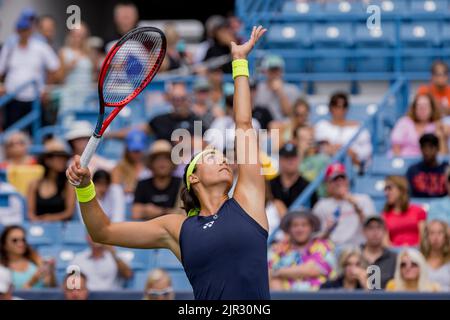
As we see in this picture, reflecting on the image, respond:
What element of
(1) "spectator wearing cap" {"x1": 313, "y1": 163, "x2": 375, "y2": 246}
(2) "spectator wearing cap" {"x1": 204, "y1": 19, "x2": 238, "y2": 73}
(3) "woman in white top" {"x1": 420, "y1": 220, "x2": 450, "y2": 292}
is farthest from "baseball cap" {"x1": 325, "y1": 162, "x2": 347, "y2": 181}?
(2) "spectator wearing cap" {"x1": 204, "y1": 19, "x2": 238, "y2": 73}

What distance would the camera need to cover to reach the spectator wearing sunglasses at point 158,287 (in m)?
8.55

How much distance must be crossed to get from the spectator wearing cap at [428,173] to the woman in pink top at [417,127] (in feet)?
1.72

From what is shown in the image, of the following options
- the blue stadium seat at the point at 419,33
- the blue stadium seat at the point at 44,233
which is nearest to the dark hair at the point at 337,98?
the blue stadium seat at the point at 419,33

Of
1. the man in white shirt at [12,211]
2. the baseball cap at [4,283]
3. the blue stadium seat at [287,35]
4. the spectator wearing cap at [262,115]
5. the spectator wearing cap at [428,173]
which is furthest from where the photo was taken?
the blue stadium seat at [287,35]

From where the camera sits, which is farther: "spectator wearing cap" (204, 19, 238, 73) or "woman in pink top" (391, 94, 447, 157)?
"spectator wearing cap" (204, 19, 238, 73)

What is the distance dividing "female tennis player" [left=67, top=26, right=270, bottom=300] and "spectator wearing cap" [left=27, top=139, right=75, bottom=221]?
174 inches

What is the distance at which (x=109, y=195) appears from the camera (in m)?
10.6

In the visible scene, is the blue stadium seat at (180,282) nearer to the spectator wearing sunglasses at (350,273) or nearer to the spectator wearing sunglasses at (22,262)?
the spectator wearing sunglasses at (22,262)

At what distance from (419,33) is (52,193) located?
14.4 ft

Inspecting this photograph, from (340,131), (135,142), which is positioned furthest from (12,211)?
(340,131)

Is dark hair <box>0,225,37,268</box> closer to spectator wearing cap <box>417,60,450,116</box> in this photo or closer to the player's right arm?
the player's right arm

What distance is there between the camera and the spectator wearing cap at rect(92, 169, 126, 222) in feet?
34.4

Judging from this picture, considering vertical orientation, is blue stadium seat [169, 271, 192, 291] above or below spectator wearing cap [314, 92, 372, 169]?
Answer: below

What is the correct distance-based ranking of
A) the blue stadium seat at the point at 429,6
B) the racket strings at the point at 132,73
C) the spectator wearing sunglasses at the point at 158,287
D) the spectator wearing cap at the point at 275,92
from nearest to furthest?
the racket strings at the point at 132,73
the spectator wearing sunglasses at the point at 158,287
the spectator wearing cap at the point at 275,92
the blue stadium seat at the point at 429,6
